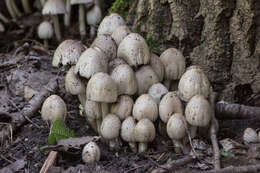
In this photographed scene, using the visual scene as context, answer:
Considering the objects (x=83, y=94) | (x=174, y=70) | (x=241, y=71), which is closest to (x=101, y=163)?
(x=83, y=94)

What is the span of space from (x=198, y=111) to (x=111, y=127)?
27.3 inches

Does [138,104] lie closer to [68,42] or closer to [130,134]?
[130,134]

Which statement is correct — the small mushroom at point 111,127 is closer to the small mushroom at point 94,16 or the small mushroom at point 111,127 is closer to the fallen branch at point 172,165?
the fallen branch at point 172,165

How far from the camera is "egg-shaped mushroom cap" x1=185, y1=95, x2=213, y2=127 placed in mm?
2764

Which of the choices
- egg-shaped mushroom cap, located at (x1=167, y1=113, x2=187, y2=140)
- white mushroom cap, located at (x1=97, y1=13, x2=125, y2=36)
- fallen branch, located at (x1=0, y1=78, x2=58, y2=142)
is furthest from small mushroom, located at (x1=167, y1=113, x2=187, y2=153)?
fallen branch, located at (x1=0, y1=78, x2=58, y2=142)

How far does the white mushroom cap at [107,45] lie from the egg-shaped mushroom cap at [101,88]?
389 millimetres

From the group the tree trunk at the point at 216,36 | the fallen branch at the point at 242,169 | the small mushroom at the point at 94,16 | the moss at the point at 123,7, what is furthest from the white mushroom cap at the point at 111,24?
the small mushroom at the point at 94,16

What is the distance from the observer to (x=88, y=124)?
3.45 m

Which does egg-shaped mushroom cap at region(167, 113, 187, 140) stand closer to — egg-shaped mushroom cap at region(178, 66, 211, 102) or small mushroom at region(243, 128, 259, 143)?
egg-shaped mushroom cap at region(178, 66, 211, 102)

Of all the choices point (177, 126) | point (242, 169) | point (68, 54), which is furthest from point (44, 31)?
point (242, 169)

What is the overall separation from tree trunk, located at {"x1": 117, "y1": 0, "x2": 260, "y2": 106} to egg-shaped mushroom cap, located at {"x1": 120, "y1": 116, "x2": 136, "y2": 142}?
→ 1123mm

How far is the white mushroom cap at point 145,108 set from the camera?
2906 millimetres

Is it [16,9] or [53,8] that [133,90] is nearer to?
[53,8]

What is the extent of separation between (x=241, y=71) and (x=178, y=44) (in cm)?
71
